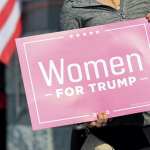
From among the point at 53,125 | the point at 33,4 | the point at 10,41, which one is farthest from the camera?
the point at 33,4

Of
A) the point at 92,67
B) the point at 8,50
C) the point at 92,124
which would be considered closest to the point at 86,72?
the point at 92,67

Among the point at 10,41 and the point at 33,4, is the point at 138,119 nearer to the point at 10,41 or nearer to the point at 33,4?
the point at 10,41

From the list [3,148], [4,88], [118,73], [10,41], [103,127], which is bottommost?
[3,148]

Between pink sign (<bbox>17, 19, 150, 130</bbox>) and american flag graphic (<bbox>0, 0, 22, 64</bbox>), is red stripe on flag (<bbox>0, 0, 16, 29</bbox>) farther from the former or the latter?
pink sign (<bbox>17, 19, 150, 130</bbox>)

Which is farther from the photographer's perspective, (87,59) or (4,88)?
(4,88)

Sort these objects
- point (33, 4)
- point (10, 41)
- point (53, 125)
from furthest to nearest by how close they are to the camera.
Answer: point (33, 4)
point (10, 41)
point (53, 125)

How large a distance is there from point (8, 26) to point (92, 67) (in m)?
2.65

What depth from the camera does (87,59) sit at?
295cm

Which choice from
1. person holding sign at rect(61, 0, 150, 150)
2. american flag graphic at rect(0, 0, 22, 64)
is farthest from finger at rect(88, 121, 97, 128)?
american flag graphic at rect(0, 0, 22, 64)

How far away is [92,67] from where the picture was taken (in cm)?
293

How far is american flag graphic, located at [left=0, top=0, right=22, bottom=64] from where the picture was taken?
5.35 m

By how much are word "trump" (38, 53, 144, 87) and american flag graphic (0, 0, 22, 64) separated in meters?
2.35

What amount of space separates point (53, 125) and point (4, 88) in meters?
3.24

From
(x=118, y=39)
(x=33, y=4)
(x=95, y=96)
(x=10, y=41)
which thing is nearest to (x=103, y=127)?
(x=95, y=96)
